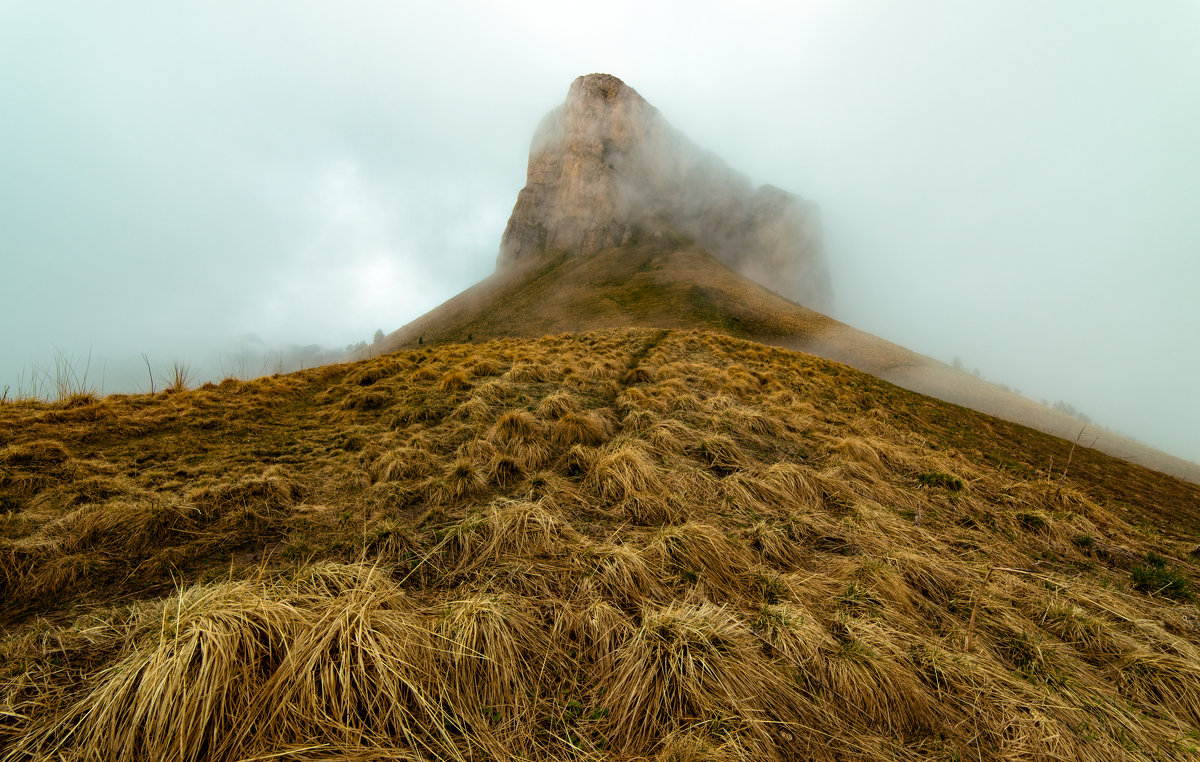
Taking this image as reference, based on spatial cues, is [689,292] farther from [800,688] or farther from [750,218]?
[750,218]

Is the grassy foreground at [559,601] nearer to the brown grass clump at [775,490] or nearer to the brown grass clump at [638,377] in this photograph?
the brown grass clump at [775,490]

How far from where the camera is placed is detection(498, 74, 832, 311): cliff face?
8862 centimetres

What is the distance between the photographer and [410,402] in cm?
819

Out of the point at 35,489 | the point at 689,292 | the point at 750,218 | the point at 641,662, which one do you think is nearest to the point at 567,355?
the point at 35,489

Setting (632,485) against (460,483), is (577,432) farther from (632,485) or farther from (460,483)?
(460,483)

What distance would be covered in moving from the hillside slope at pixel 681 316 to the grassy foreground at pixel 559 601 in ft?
47.2

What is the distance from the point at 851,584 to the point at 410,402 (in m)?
7.95

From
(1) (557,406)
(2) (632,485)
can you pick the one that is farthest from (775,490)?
(1) (557,406)

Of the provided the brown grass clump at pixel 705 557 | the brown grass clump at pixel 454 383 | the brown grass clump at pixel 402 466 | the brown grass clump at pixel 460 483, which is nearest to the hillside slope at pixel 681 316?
the brown grass clump at pixel 705 557

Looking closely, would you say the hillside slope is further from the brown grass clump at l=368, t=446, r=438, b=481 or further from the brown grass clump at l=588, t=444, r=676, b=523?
the brown grass clump at l=368, t=446, r=438, b=481

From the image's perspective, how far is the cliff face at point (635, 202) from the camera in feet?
291

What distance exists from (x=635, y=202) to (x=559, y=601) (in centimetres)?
9885

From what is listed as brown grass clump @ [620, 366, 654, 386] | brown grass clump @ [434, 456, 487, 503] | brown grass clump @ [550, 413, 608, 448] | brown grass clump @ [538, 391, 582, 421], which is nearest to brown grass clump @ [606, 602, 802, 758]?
brown grass clump @ [434, 456, 487, 503]

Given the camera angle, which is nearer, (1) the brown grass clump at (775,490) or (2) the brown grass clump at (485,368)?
(1) the brown grass clump at (775,490)
